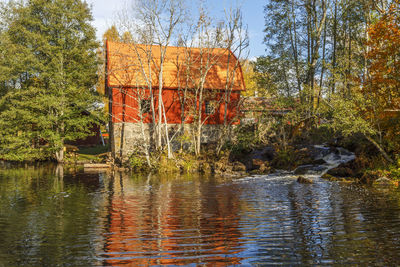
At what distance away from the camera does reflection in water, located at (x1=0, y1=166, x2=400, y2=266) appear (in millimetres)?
5762

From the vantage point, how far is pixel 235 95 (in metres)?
28.2

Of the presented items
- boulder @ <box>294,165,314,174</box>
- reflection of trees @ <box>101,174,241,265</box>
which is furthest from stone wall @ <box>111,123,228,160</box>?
reflection of trees @ <box>101,174,241,265</box>

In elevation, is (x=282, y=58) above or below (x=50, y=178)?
above

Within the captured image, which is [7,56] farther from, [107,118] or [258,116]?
[258,116]

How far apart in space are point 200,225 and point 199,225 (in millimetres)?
23

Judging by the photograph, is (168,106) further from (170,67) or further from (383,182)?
(383,182)

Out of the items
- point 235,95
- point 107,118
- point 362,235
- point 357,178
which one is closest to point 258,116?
point 235,95

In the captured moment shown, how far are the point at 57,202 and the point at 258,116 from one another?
15057mm

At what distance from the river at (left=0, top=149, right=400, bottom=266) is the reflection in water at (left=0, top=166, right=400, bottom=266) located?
0.02 m

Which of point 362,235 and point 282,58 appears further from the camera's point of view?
point 282,58

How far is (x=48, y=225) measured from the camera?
8117mm

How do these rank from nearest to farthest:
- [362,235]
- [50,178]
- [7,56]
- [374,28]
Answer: [362,235] < [374,28] < [50,178] < [7,56]

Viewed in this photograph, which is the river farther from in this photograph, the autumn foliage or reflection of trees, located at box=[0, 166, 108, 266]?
the autumn foliage

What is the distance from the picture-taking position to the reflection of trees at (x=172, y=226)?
19.1 ft
